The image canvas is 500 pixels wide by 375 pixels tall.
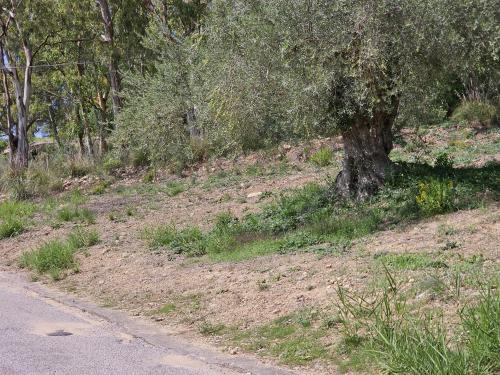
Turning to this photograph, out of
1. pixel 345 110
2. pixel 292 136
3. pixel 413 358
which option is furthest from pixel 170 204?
pixel 413 358

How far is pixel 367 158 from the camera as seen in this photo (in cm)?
1160

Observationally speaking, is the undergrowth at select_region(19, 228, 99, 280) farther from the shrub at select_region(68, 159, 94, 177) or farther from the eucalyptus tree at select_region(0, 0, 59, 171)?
the eucalyptus tree at select_region(0, 0, 59, 171)

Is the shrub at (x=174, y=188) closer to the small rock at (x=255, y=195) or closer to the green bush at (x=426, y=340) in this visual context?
the small rock at (x=255, y=195)

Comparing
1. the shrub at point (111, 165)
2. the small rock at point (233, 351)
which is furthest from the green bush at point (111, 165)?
the small rock at point (233, 351)

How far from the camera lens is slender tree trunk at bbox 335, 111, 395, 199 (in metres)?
11.5

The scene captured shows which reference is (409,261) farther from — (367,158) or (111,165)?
(111,165)

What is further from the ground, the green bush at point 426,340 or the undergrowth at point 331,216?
the undergrowth at point 331,216

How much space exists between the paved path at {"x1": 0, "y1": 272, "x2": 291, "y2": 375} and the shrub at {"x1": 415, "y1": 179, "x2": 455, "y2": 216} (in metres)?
4.43

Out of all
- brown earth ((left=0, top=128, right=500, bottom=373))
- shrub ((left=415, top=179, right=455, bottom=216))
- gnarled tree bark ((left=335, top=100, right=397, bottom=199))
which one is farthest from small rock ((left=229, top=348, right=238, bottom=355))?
gnarled tree bark ((left=335, top=100, right=397, bottom=199))

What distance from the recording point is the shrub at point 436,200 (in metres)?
9.95

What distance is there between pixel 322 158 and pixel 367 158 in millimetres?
5890

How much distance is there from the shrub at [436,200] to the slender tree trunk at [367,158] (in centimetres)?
142

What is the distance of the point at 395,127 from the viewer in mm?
12812

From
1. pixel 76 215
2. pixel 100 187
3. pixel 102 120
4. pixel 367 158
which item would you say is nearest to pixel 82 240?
pixel 76 215
